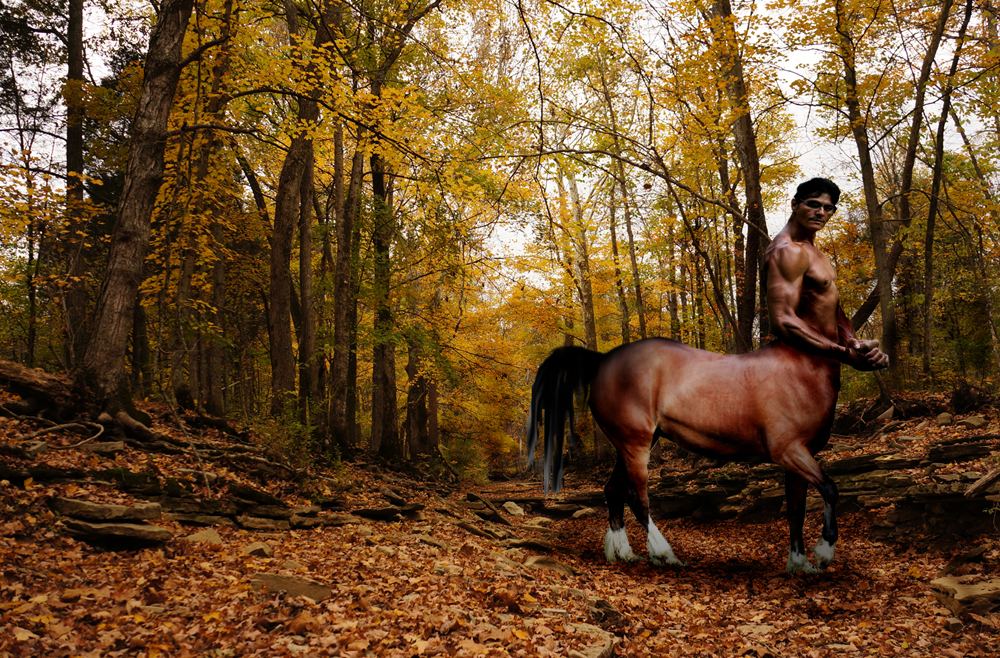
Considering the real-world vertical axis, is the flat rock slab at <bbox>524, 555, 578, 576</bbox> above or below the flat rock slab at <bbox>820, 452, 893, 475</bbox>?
below

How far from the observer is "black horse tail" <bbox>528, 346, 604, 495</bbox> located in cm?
477

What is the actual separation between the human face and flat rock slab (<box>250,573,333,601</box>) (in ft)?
14.7

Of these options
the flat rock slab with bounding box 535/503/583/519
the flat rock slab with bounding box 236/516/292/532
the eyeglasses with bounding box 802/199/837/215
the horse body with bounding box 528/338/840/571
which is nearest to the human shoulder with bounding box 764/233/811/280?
the eyeglasses with bounding box 802/199/837/215

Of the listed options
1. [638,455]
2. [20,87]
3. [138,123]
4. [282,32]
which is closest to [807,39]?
[638,455]

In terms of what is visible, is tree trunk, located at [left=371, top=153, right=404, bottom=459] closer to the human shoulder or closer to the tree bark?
the tree bark

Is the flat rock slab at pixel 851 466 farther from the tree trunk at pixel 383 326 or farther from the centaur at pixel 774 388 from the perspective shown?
the tree trunk at pixel 383 326

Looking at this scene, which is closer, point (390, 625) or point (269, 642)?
point (269, 642)

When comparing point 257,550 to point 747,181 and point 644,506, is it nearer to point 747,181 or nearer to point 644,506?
point 644,506

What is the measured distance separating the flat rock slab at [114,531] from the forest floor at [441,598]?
3.2 inches

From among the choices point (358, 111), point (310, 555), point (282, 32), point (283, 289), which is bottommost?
point (310, 555)

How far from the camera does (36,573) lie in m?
3.37

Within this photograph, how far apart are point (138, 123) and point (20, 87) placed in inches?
417

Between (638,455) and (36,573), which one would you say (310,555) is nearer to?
(36,573)

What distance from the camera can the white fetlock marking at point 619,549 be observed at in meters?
4.89
